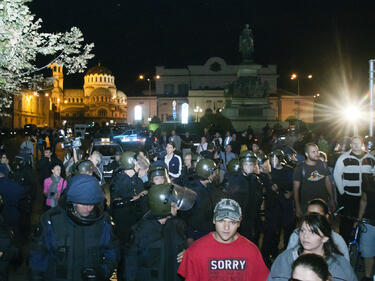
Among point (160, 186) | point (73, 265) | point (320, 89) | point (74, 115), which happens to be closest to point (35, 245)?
point (73, 265)

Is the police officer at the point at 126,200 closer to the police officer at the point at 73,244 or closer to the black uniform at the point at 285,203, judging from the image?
the police officer at the point at 73,244

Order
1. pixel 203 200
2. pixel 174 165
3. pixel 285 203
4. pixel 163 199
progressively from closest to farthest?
pixel 163 199
pixel 203 200
pixel 285 203
pixel 174 165

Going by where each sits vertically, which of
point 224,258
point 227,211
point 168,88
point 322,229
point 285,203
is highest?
point 168,88

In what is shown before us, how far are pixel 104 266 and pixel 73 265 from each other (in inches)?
11.0

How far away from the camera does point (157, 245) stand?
376 centimetres

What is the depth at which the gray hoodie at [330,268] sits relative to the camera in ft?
10.7

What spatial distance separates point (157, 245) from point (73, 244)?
0.76 m

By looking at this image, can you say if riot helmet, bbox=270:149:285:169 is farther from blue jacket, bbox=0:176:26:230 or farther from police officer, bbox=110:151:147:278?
blue jacket, bbox=0:176:26:230

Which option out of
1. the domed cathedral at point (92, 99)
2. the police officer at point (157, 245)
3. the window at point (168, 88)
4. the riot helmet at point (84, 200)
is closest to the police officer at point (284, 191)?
the police officer at point (157, 245)

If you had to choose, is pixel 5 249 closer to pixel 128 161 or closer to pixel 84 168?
pixel 84 168

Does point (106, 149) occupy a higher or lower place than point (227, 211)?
higher

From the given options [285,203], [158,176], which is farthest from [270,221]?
[158,176]

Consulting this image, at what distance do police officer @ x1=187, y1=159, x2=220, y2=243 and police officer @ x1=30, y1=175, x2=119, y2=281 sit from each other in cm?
148

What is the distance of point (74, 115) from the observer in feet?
435
